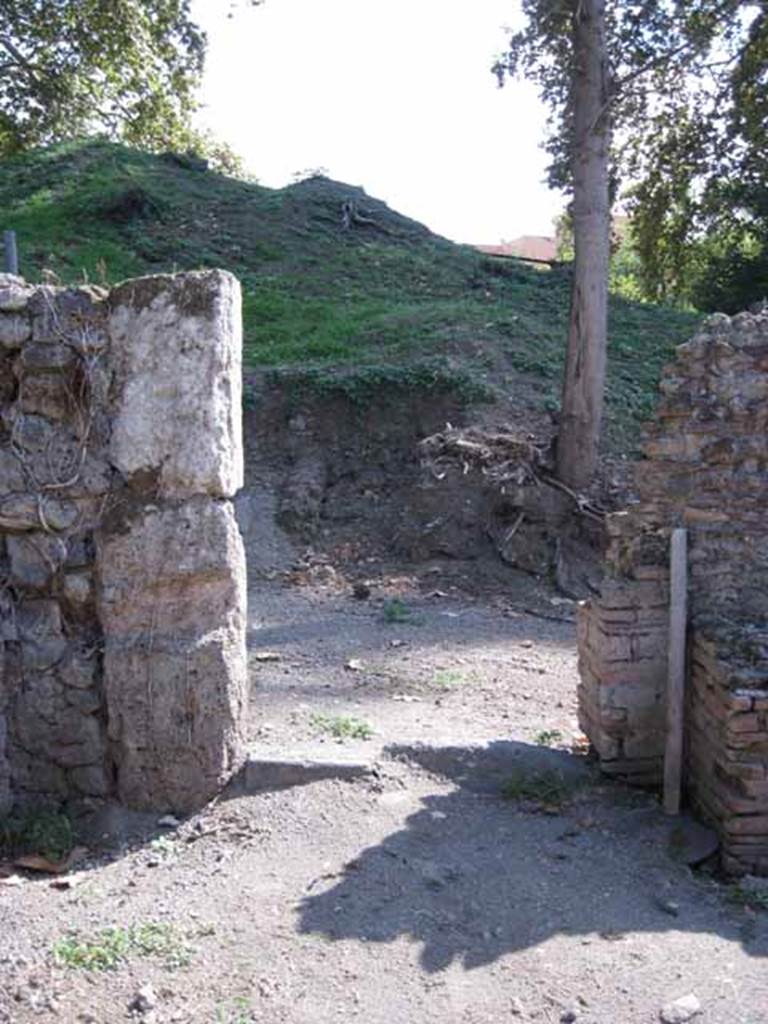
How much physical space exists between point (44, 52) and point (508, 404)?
29.7 ft

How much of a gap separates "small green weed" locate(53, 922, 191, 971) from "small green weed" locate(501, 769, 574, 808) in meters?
1.51

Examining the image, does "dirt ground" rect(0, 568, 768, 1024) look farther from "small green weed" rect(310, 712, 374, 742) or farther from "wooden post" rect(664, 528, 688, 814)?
"wooden post" rect(664, 528, 688, 814)

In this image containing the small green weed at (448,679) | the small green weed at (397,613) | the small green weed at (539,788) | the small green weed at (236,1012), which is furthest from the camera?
the small green weed at (397,613)

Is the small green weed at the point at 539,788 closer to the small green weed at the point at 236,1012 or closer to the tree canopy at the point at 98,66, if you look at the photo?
the small green weed at the point at 236,1012

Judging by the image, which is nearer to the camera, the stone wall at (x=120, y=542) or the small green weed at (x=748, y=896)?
the small green weed at (x=748, y=896)

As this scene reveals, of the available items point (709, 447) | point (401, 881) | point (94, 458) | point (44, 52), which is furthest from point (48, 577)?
point (44, 52)

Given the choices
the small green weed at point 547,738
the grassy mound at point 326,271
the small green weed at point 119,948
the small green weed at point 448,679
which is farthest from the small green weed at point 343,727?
the grassy mound at point 326,271

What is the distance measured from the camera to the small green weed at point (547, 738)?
4.68m

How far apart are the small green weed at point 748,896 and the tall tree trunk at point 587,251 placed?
593cm

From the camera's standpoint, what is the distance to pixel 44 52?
14391mm

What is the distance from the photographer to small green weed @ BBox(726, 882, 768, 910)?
11.3 feet

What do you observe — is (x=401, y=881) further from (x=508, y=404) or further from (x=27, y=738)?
(x=508, y=404)

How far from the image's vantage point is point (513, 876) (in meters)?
3.56

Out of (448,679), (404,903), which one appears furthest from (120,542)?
(448,679)
